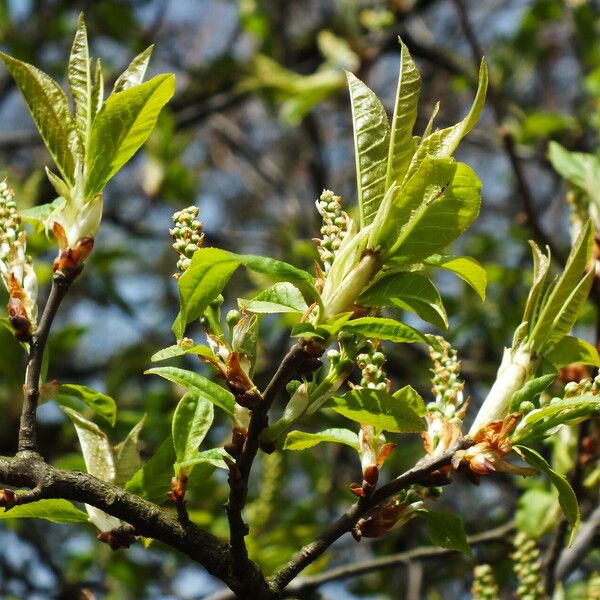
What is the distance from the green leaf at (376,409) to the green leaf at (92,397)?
33 cm

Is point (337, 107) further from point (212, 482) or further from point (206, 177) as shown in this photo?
point (212, 482)

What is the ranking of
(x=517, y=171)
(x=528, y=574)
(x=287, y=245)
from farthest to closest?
(x=287, y=245) → (x=517, y=171) → (x=528, y=574)

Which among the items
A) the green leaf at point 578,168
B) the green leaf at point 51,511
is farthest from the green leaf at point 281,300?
the green leaf at point 578,168

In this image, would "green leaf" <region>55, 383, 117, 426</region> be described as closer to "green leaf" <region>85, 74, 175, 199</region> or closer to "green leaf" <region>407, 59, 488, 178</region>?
"green leaf" <region>85, 74, 175, 199</region>

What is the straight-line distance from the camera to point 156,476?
1131 millimetres

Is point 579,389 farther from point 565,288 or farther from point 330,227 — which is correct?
point 330,227

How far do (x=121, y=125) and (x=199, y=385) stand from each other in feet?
1.07

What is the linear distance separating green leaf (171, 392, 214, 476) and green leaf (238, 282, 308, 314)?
16 centimetres

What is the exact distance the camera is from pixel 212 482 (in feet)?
8.89

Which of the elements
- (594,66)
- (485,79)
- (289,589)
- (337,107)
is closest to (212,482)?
(289,589)

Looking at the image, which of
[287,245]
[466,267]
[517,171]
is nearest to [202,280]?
[466,267]

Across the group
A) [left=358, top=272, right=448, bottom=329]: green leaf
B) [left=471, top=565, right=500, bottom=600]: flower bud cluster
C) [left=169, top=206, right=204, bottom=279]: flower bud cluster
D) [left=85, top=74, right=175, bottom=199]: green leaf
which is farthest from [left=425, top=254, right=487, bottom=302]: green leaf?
[left=471, top=565, right=500, bottom=600]: flower bud cluster

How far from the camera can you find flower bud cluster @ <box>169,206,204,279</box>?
1.02 metres

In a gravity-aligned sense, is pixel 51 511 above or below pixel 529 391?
below
